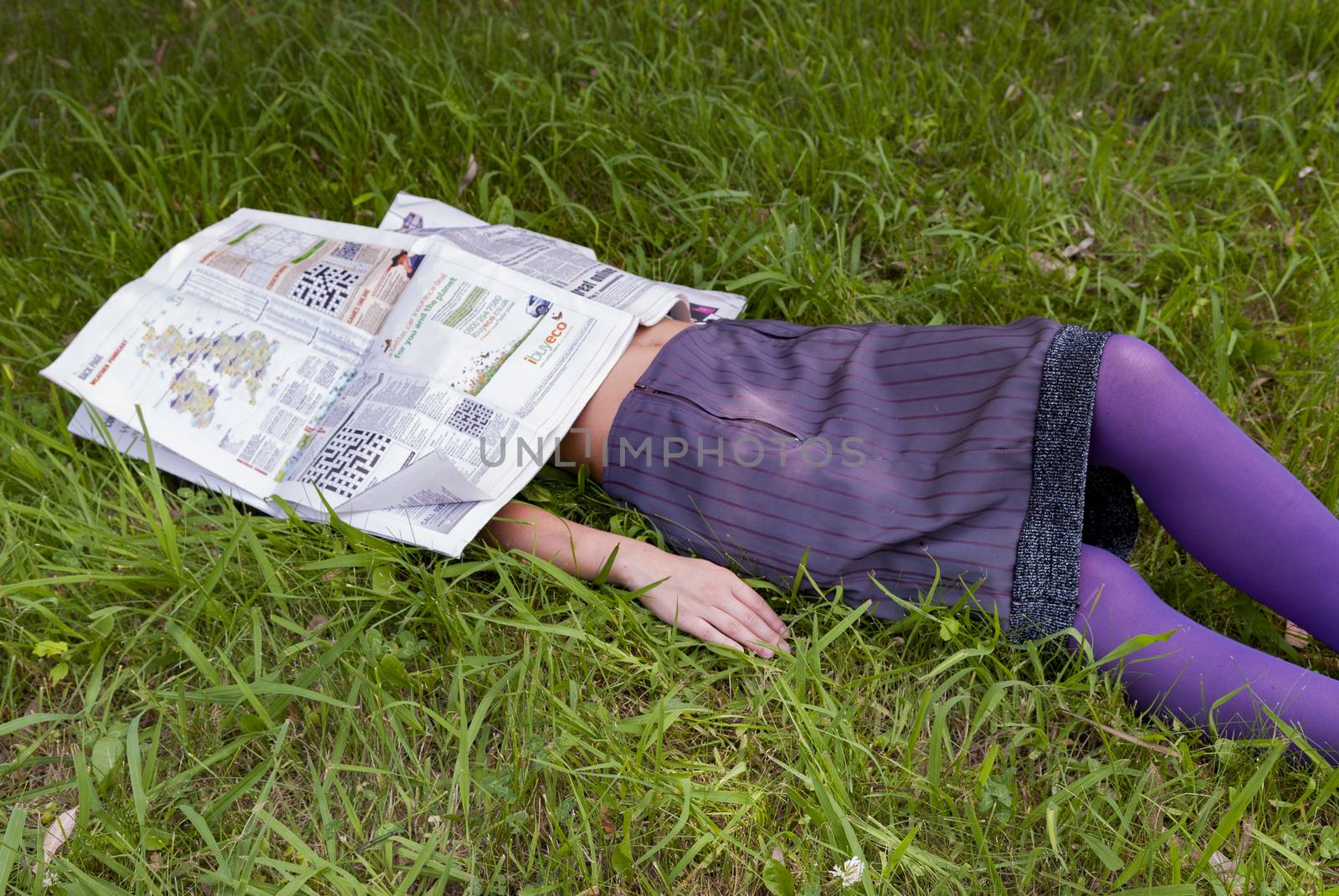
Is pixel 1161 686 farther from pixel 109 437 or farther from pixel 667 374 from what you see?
pixel 109 437

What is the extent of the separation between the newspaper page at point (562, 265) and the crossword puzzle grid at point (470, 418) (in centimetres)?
33

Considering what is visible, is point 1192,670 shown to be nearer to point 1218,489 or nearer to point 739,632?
point 1218,489

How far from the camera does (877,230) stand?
2.46 m

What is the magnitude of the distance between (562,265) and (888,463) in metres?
0.89

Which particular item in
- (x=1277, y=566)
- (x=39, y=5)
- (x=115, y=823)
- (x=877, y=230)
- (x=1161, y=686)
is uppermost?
(x=39, y=5)

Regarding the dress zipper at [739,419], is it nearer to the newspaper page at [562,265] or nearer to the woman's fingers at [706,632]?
the newspaper page at [562,265]

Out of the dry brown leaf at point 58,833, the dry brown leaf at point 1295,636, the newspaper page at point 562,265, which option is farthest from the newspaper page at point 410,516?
the dry brown leaf at point 1295,636

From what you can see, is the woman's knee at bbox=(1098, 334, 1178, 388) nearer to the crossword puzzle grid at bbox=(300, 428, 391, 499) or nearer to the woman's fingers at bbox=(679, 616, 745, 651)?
the woman's fingers at bbox=(679, 616, 745, 651)

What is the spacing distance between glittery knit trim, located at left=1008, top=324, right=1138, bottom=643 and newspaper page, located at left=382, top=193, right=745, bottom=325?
783mm

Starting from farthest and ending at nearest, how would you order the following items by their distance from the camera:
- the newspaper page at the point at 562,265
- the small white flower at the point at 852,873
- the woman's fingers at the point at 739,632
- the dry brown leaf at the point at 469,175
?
1. the dry brown leaf at the point at 469,175
2. the newspaper page at the point at 562,265
3. the woman's fingers at the point at 739,632
4. the small white flower at the point at 852,873

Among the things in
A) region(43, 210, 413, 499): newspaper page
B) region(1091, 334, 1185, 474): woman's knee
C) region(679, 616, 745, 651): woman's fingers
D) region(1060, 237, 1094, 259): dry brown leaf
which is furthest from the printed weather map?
region(1060, 237, 1094, 259): dry brown leaf

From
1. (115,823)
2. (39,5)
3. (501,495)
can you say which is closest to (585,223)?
(501,495)

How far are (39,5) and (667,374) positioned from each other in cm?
322

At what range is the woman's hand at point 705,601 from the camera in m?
1.74
